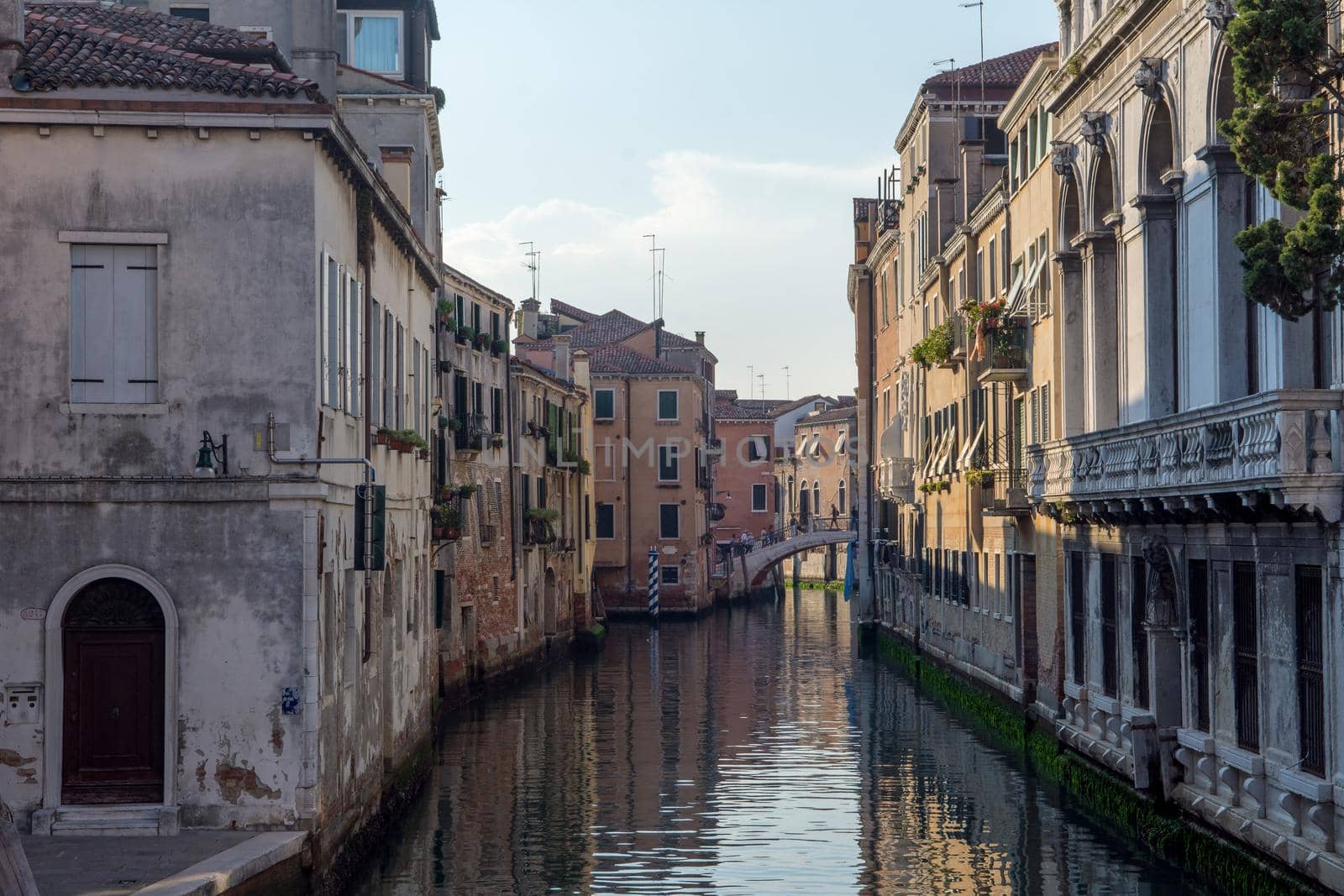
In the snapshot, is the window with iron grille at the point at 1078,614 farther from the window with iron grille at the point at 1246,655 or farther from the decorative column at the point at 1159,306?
the window with iron grille at the point at 1246,655

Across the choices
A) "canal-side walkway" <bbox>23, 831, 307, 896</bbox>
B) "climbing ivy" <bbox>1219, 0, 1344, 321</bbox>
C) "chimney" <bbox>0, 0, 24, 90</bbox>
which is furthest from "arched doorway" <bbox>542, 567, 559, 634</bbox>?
"climbing ivy" <bbox>1219, 0, 1344, 321</bbox>

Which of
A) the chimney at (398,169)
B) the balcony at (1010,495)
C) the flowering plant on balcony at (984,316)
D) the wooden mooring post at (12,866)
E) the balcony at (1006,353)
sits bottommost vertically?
the wooden mooring post at (12,866)

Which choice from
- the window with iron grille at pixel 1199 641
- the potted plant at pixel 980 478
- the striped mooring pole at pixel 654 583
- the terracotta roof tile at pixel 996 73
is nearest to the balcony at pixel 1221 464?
the window with iron grille at pixel 1199 641

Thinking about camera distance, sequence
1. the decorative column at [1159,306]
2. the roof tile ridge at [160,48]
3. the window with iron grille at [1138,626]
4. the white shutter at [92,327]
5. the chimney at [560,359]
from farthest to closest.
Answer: the chimney at [560,359]
the window with iron grille at [1138,626]
the decorative column at [1159,306]
the roof tile ridge at [160,48]
the white shutter at [92,327]

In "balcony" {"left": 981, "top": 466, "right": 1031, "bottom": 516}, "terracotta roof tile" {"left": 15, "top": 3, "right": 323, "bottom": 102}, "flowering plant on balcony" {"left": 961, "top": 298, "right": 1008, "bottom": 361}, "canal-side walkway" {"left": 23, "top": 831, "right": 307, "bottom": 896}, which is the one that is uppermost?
"terracotta roof tile" {"left": 15, "top": 3, "right": 323, "bottom": 102}

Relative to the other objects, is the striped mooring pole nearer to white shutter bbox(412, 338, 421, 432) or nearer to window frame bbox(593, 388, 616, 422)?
window frame bbox(593, 388, 616, 422)

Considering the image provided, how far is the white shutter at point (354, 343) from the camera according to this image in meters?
16.5

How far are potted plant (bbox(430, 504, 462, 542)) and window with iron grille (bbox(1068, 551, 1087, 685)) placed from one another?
8.83 m

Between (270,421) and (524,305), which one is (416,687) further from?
(524,305)

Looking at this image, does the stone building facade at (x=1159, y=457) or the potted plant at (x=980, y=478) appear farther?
the potted plant at (x=980, y=478)

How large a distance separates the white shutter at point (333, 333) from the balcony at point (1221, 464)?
7.09m

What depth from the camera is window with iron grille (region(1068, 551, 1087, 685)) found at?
22312 millimetres

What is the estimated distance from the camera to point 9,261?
13961 mm

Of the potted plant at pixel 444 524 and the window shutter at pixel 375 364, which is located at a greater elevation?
the window shutter at pixel 375 364
